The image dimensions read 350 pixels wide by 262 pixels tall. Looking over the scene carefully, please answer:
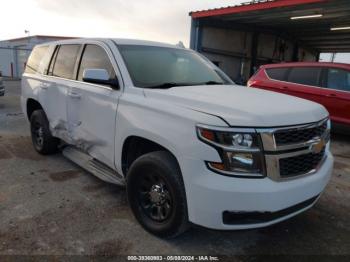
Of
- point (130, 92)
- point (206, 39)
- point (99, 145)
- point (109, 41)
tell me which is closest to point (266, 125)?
point (130, 92)

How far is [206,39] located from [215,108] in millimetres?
13997

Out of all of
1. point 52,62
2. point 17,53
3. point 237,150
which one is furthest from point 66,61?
point 17,53

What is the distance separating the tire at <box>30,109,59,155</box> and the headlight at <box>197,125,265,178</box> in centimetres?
346

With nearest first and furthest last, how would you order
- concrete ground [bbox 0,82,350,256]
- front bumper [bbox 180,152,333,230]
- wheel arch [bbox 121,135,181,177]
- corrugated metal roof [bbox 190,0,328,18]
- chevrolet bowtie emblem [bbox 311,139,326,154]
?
front bumper [bbox 180,152,333,230], chevrolet bowtie emblem [bbox 311,139,326,154], concrete ground [bbox 0,82,350,256], wheel arch [bbox 121,135,181,177], corrugated metal roof [bbox 190,0,328,18]

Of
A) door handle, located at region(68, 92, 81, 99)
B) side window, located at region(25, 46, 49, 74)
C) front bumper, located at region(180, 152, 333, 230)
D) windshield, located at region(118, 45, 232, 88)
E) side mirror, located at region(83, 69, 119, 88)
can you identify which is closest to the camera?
front bumper, located at region(180, 152, 333, 230)

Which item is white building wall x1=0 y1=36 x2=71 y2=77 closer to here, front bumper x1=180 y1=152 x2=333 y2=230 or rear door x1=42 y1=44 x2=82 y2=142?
rear door x1=42 y1=44 x2=82 y2=142

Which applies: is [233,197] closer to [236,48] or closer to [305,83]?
[305,83]

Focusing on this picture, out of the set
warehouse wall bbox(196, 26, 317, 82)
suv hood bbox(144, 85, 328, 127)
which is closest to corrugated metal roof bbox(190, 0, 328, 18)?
warehouse wall bbox(196, 26, 317, 82)

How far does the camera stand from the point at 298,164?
8.90 feet

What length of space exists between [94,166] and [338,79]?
598 cm

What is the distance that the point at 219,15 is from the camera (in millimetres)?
14617

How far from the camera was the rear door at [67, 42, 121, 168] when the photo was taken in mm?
3514

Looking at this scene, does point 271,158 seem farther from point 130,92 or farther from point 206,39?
point 206,39

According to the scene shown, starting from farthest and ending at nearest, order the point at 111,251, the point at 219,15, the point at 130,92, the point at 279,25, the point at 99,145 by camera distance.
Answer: the point at 279,25 < the point at 219,15 < the point at 99,145 < the point at 130,92 < the point at 111,251
